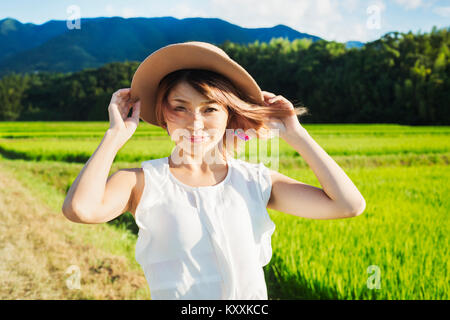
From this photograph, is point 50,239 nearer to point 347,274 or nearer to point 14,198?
point 14,198

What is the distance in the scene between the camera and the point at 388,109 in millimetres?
36500

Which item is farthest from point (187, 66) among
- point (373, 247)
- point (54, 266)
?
point (54, 266)

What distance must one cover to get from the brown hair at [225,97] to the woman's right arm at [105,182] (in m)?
0.13

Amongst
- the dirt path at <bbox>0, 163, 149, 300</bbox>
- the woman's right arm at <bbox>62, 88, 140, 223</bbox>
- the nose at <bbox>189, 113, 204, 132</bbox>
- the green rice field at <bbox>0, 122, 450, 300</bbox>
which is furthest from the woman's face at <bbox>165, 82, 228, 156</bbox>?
the dirt path at <bbox>0, 163, 149, 300</bbox>

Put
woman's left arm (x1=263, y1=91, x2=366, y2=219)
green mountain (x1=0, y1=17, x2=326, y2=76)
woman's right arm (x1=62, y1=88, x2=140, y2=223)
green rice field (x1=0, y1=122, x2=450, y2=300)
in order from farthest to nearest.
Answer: green mountain (x1=0, y1=17, x2=326, y2=76), green rice field (x1=0, y1=122, x2=450, y2=300), woman's left arm (x1=263, y1=91, x2=366, y2=219), woman's right arm (x1=62, y1=88, x2=140, y2=223)

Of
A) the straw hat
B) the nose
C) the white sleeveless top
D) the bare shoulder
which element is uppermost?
the straw hat

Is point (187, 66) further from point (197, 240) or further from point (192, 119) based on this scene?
point (197, 240)

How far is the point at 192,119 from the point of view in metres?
1.30

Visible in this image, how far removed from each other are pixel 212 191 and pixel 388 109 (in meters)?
38.3

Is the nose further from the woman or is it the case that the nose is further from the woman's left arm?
the woman's left arm

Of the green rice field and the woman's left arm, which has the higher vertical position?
the woman's left arm

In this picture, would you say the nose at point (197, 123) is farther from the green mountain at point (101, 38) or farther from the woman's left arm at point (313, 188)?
the green mountain at point (101, 38)

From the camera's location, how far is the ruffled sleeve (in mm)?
1315

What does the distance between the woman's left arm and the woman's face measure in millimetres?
196
